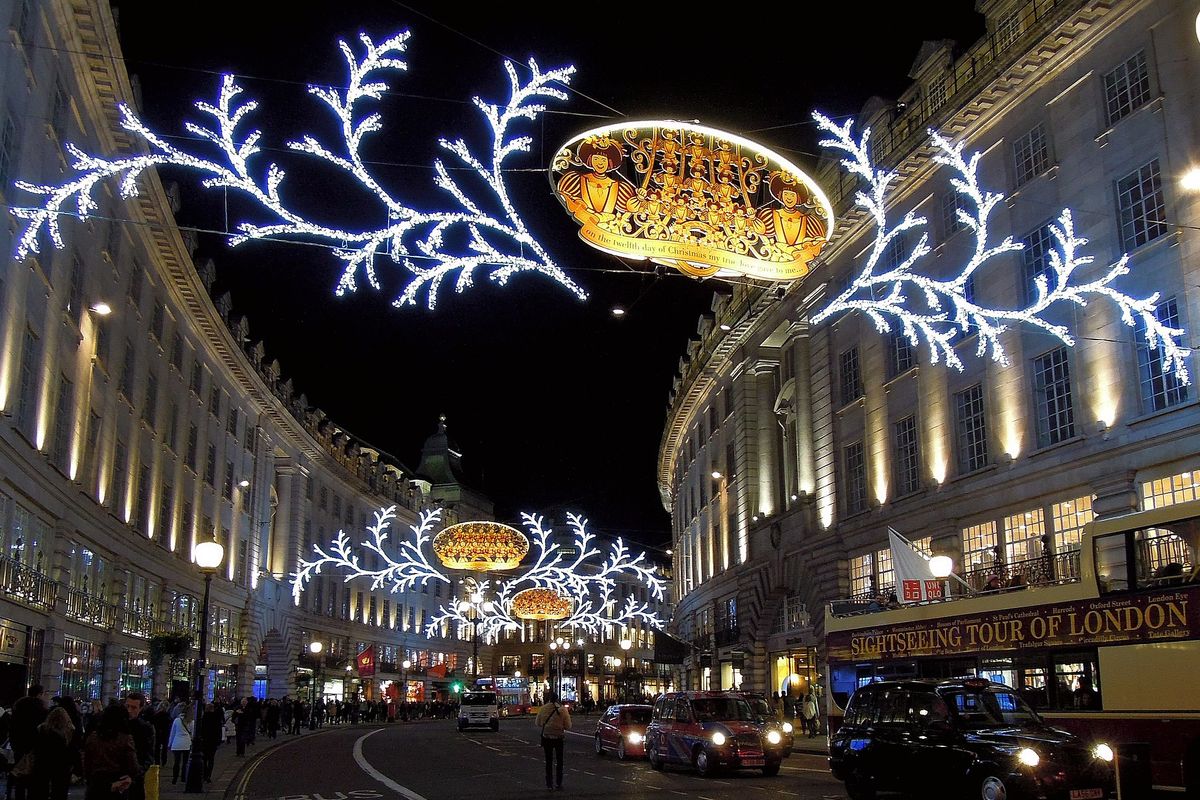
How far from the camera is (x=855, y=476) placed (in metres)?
38.1

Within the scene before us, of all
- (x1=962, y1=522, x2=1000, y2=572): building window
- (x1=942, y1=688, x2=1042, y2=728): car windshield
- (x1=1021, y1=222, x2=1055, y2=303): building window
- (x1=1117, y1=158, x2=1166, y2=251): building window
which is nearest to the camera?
(x1=942, y1=688, x2=1042, y2=728): car windshield

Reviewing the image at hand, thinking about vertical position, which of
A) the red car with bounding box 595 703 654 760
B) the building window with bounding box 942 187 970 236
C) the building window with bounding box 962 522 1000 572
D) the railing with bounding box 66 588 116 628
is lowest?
the red car with bounding box 595 703 654 760

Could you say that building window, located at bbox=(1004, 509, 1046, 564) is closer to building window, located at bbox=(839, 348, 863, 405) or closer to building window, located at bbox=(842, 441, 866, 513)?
building window, located at bbox=(842, 441, 866, 513)

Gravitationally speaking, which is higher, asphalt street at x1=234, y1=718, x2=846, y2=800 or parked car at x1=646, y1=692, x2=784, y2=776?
parked car at x1=646, y1=692, x2=784, y2=776

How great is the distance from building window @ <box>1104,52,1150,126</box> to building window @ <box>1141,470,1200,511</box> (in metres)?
8.24

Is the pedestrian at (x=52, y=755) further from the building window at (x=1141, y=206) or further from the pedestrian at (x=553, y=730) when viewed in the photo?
the building window at (x=1141, y=206)

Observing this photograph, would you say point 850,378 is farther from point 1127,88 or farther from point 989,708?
point 989,708

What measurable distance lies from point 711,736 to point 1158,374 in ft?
40.1

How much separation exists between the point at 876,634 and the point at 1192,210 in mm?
10798

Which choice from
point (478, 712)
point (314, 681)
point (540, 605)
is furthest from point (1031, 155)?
point (314, 681)

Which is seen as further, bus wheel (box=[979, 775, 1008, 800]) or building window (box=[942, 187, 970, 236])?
building window (box=[942, 187, 970, 236])

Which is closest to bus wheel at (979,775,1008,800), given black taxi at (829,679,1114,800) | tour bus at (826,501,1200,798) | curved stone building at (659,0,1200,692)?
black taxi at (829,679,1114,800)

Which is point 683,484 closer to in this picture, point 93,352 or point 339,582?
point 339,582

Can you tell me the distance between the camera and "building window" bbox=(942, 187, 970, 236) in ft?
104
